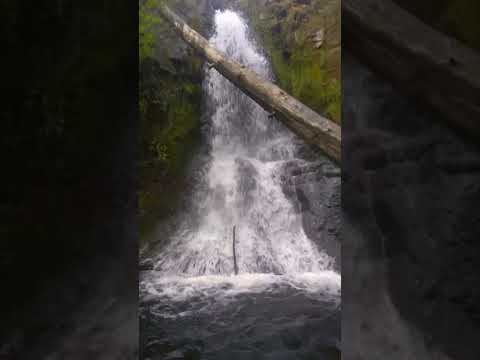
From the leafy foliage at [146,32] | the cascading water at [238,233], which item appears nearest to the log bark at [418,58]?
A: the cascading water at [238,233]

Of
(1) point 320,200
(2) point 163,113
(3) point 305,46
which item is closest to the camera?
(1) point 320,200

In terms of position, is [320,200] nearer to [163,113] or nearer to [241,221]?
[241,221]

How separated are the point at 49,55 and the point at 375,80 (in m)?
1.33

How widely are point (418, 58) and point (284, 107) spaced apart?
17.4ft

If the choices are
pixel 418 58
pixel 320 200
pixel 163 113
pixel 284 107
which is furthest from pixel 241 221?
pixel 418 58

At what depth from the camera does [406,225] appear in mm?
1385

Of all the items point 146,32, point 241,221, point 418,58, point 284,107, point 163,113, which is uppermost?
point 146,32

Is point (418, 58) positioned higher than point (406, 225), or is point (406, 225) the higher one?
point (418, 58)

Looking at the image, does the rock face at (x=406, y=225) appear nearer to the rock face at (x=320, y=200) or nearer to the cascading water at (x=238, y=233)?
the cascading water at (x=238, y=233)

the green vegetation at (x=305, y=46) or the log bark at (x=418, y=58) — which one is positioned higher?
the green vegetation at (x=305, y=46)

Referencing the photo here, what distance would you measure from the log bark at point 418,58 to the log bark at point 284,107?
438 cm

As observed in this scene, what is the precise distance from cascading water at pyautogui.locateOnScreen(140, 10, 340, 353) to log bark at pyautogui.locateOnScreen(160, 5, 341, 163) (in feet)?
5.06

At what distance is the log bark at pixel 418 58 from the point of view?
4.04 ft

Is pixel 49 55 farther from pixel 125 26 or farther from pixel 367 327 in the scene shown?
pixel 367 327
